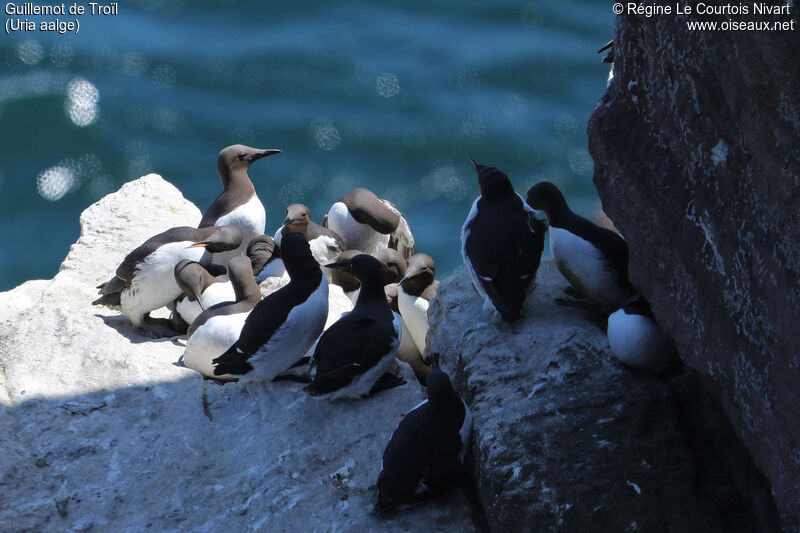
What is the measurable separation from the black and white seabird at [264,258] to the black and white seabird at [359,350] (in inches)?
68.4

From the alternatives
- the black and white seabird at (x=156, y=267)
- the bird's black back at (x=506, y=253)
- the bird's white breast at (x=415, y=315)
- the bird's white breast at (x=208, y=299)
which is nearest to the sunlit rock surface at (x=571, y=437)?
the bird's black back at (x=506, y=253)

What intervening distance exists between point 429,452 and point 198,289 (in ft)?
8.14

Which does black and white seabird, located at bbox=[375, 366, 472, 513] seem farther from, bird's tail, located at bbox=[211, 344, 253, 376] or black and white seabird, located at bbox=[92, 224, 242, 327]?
black and white seabird, located at bbox=[92, 224, 242, 327]

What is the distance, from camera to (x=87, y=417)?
4.70 m

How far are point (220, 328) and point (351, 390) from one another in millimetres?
1036

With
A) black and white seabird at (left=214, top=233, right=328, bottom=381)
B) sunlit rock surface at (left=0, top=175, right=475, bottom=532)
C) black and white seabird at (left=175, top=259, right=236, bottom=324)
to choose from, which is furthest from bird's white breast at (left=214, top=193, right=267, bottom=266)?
black and white seabird at (left=214, top=233, right=328, bottom=381)

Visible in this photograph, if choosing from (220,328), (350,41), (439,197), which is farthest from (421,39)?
(220,328)

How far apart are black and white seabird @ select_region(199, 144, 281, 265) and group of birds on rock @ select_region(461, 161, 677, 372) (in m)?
2.41

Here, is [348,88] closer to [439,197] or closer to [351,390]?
[439,197]

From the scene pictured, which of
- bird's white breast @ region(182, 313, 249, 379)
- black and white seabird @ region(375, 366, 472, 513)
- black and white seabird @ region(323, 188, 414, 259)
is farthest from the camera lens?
black and white seabird @ region(323, 188, 414, 259)

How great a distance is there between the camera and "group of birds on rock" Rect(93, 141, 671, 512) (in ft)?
12.8

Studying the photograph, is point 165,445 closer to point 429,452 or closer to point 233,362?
point 233,362

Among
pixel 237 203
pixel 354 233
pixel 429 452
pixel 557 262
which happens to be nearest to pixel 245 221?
pixel 237 203

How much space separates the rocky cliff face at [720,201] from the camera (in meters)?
2.88
